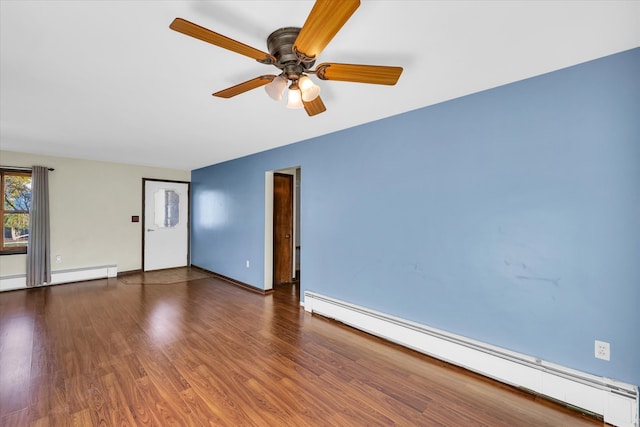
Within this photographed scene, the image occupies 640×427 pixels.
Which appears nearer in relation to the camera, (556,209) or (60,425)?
(60,425)

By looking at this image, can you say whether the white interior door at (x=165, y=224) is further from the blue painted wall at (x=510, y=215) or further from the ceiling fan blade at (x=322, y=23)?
the ceiling fan blade at (x=322, y=23)

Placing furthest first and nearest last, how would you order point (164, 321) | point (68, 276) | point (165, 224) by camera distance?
1. point (165, 224)
2. point (68, 276)
3. point (164, 321)

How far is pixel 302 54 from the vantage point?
1.43 m

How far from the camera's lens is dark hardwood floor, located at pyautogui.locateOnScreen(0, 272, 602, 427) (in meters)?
1.80

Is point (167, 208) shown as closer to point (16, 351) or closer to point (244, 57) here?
point (16, 351)

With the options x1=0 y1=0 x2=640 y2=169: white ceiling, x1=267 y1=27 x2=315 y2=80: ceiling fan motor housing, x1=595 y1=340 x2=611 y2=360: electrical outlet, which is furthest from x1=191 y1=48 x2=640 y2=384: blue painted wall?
x1=267 y1=27 x2=315 y2=80: ceiling fan motor housing

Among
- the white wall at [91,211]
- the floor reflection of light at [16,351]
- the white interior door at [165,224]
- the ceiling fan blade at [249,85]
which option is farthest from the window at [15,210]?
the ceiling fan blade at [249,85]

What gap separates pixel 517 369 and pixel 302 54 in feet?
8.73

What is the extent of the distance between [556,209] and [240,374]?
2.77 m

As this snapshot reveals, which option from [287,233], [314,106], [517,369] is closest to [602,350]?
[517,369]

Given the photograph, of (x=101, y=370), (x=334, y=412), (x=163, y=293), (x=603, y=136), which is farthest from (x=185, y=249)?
(x=603, y=136)

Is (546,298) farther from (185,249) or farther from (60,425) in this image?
(185,249)

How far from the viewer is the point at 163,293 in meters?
4.45

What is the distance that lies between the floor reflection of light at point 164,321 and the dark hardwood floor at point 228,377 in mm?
21
